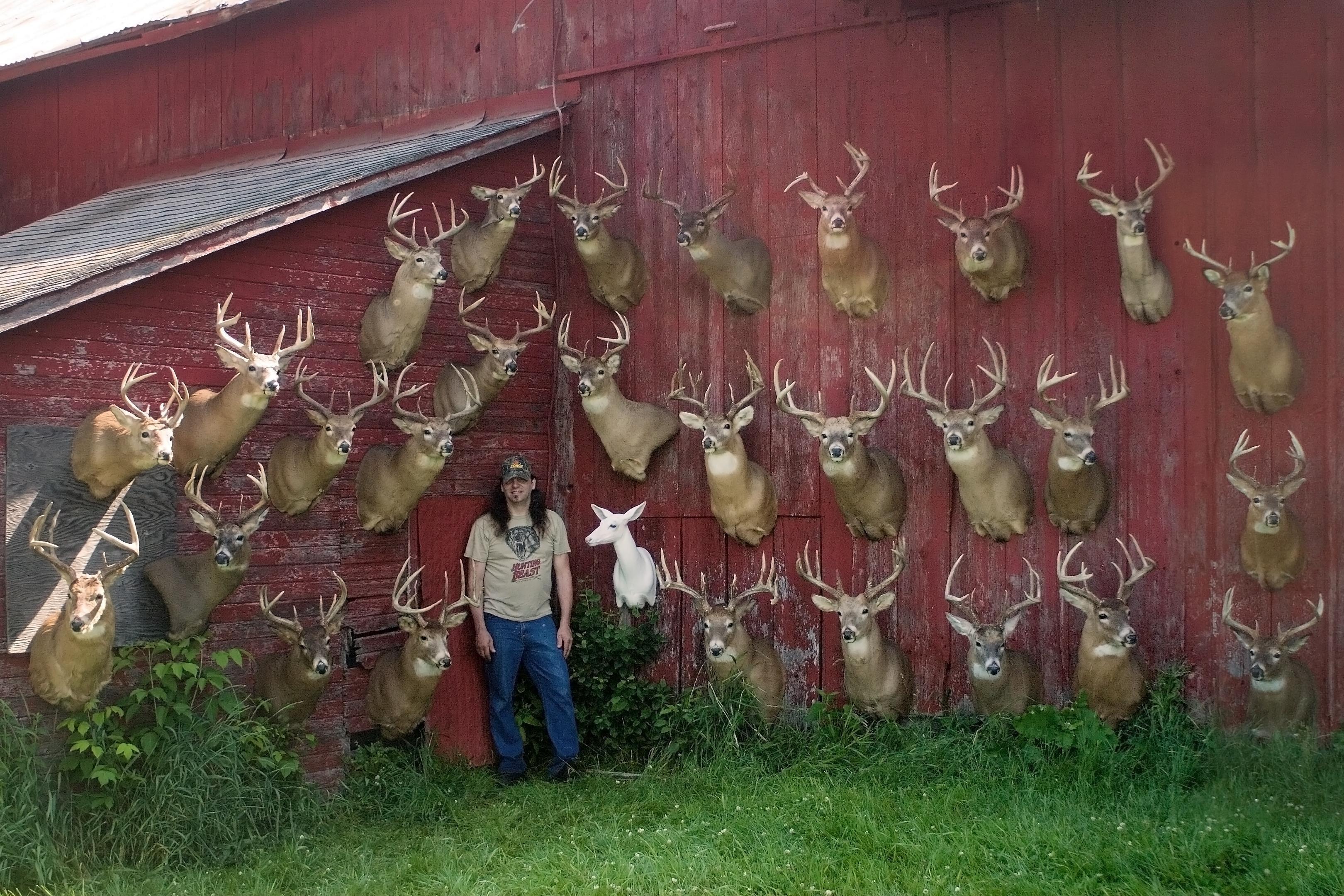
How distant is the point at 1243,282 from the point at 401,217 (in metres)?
5.25

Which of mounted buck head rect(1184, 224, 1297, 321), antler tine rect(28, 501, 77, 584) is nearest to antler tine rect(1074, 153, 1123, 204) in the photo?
mounted buck head rect(1184, 224, 1297, 321)

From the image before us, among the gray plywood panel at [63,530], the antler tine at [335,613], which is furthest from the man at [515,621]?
the gray plywood panel at [63,530]

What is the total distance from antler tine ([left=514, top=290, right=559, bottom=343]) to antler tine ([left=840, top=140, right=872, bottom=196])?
7.58 ft

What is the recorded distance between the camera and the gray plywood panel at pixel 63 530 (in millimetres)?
7188

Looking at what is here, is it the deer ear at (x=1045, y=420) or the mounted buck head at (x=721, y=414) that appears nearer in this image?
the deer ear at (x=1045, y=420)

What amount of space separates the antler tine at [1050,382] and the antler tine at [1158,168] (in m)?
1.07

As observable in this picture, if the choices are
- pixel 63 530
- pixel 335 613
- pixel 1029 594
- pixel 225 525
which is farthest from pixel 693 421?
pixel 63 530

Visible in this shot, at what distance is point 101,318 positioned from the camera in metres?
7.70

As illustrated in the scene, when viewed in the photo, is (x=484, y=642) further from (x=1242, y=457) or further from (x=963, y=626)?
(x=1242, y=457)

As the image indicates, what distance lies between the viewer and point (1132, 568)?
26.2ft

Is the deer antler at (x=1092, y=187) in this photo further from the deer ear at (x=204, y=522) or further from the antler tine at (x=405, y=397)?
the deer ear at (x=204, y=522)

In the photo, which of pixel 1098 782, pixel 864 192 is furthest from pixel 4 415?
pixel 1098 782

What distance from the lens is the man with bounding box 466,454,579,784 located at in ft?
31.3

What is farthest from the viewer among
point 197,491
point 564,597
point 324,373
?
point 564,597
